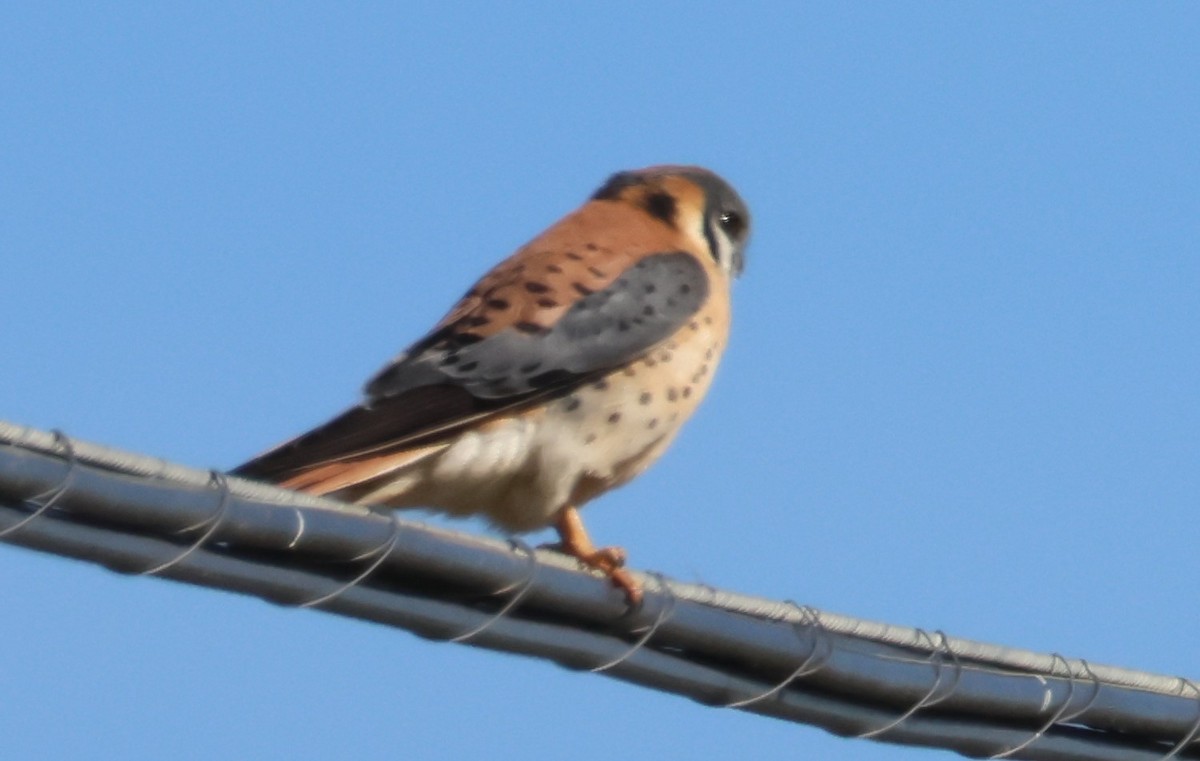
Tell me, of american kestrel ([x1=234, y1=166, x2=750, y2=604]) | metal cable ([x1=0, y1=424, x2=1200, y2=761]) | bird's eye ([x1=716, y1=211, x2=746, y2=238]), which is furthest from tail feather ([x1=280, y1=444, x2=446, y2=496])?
bird's eye ([x1=716, y1=211, x2=746, y2=238])

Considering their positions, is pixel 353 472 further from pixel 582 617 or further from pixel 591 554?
pixel 582 617

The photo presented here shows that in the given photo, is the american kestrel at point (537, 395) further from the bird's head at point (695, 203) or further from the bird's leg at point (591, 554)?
the bird's head at point (695, 203)

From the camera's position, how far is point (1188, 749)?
3963mm

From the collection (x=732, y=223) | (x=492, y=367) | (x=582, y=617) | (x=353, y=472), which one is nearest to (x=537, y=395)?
(x=492, y=367)

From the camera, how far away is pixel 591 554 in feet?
15.7

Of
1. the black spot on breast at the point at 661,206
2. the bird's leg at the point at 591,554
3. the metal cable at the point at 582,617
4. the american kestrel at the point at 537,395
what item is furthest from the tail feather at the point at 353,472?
the black spot on breast at the point at 661,206

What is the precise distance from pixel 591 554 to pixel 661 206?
2.16 m

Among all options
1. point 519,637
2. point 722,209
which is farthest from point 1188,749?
point 722,209

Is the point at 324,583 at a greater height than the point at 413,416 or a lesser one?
lesser

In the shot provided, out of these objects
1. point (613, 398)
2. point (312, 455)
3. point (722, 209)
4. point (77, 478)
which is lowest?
point (77, 478)

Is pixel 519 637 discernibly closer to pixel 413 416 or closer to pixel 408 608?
pixel 408 608

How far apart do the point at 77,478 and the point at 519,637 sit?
85 cm

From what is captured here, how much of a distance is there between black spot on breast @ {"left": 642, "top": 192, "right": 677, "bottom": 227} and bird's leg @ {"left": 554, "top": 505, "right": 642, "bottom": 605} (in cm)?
127

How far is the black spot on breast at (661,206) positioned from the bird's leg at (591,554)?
1273 mm
